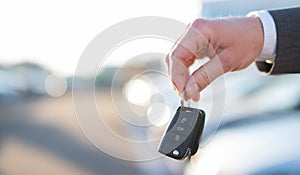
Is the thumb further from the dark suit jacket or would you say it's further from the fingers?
the dark suit jacket

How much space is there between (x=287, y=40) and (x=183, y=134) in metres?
0.47

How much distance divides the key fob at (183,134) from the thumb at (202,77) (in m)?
0.05

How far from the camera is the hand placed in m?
1.62

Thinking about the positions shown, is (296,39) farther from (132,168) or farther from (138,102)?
(132,168)

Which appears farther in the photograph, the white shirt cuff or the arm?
the white shirt cuff

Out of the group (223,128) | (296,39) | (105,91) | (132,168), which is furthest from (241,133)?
(296,39)

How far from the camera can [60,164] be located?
8375mm

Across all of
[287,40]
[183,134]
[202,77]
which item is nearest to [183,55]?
[202,77]

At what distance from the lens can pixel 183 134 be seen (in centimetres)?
157

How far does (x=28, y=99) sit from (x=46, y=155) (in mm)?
13940

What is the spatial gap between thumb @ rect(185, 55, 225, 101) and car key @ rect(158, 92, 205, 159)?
0.12 feet

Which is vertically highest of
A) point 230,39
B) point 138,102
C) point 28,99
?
point 230,39

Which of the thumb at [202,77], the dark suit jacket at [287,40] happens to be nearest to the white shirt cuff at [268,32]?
the dark suit jacket at [287,40]

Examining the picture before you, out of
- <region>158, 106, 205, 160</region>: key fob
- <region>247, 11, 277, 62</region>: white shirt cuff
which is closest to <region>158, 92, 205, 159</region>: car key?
<region>158, 106, 205, 160</region>: key fob
